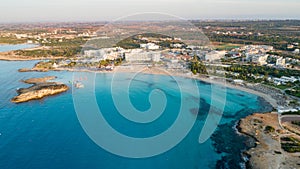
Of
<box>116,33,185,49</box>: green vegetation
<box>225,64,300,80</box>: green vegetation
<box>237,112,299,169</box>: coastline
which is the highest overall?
<box>116,33,185,49</box>: green vegetation

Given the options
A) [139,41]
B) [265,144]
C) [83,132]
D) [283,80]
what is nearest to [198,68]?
[283,80]

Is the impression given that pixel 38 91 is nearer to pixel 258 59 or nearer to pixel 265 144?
pixel 265 144

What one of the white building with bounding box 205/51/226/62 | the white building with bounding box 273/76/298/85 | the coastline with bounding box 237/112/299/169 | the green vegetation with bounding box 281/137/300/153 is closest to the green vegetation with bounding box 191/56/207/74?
the white building with bounding box 205/51/226/62

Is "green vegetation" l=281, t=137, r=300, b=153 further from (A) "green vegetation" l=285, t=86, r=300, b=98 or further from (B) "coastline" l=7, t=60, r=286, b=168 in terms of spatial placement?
(A) "green vegetation" l=285, t=86, r=300, b=98

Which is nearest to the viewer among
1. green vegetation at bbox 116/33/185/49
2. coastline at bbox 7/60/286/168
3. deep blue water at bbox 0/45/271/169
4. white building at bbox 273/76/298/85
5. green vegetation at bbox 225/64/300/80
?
deep blue water at bbox 0/45/271/169

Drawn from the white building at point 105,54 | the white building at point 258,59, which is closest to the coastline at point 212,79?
the white building at point 105,54

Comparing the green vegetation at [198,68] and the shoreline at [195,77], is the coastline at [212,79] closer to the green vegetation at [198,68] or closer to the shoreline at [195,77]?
the shoreline at [195,77]

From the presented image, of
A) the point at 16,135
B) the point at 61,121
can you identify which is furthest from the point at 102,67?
the point at 16,135
